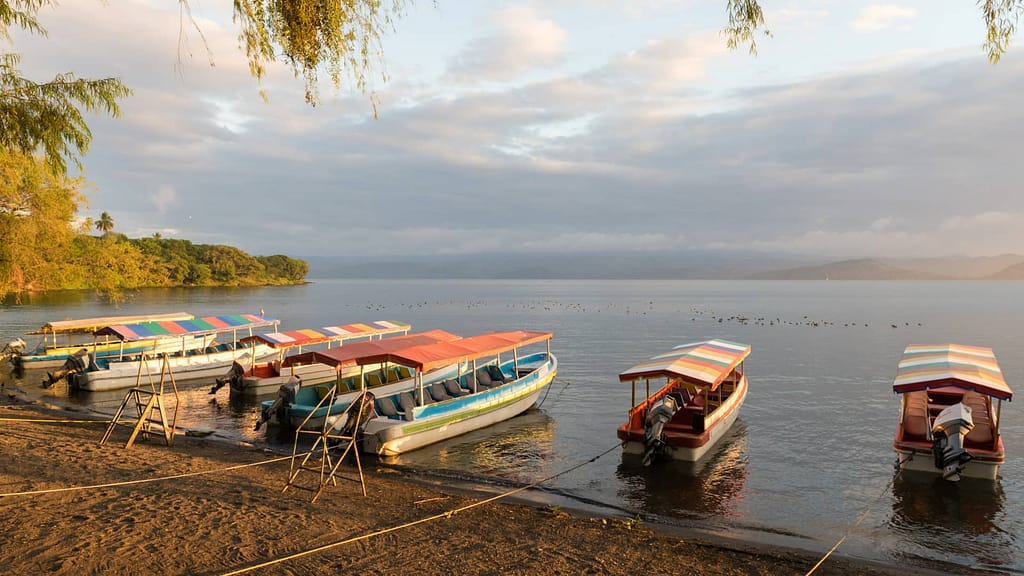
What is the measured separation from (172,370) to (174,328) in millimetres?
2329

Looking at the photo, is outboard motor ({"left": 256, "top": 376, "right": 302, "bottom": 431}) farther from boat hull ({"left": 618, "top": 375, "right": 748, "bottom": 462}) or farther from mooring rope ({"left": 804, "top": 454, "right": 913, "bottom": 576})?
mooring rope ({"left": 804, "top": 454, "right": 913, "bottom": 576})

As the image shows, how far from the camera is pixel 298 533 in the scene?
10414 millimetres

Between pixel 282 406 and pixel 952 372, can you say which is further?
pixel 282 406

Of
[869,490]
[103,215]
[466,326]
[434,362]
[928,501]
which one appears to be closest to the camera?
[928,501]

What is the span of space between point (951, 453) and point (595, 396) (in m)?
16.9

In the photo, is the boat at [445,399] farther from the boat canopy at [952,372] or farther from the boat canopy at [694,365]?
the boat canopy at [952,372]

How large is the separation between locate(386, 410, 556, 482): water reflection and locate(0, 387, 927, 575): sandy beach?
10.9 feet

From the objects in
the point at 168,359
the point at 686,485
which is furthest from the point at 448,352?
the point at 168,359

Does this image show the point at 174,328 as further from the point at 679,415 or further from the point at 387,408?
the point at 679,415

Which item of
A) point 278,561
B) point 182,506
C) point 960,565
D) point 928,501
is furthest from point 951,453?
point 182,506

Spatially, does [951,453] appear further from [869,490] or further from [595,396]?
[595,396]

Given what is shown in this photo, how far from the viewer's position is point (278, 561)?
926 cm

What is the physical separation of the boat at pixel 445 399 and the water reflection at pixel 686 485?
19.5ft

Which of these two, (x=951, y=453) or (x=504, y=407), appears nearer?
(x=951, y=453)
